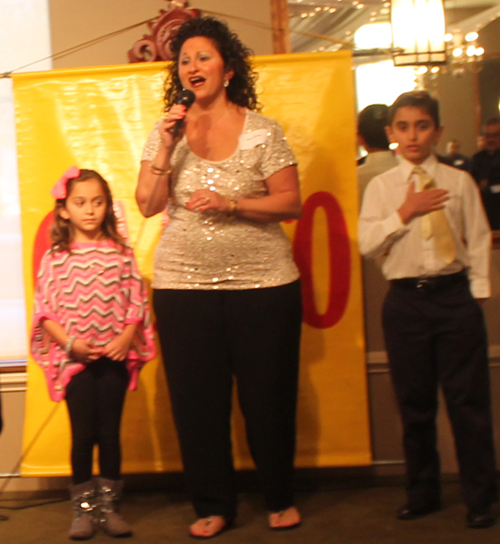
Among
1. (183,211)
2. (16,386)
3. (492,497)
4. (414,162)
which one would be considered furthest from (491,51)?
(16,386)

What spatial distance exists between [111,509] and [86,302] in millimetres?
713

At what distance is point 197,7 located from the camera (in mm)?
2945

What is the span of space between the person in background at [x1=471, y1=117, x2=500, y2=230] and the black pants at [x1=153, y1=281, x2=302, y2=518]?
112 centimetres

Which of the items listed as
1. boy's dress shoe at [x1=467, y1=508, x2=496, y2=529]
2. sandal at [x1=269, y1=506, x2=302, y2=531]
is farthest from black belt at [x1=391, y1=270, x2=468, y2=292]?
sandal at [x1=269, y1=506, x2=302, y2=531]

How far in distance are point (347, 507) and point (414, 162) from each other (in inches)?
50.9

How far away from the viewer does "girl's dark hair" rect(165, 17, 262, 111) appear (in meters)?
2.26

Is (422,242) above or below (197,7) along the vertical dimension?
below

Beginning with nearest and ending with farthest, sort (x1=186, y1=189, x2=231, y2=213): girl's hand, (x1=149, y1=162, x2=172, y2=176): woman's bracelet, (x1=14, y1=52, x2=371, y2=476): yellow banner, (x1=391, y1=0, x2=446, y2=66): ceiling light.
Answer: (x1=186, y1=189, x2=231, y2=213): girl's hand → (x1=149, y1=162, x2=172, y2=176): woman's bracelet → (x1=14, y1=52, x2=371, y2=476): yellow banner → (x1=391, y1=0, x2=446, y2=66): ceiling light

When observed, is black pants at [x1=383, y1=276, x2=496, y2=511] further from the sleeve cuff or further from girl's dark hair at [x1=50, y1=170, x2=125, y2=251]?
girl's dark hair at [x1=50, y1=170, x2=125, y2=251]

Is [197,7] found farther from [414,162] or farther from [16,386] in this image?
[16,386]

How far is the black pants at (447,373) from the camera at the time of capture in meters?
2.23

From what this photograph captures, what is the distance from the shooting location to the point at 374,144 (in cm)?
288

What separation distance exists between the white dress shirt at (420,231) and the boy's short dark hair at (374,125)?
0.51 m

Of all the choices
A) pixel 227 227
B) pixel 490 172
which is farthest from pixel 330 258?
pixel 490 172
